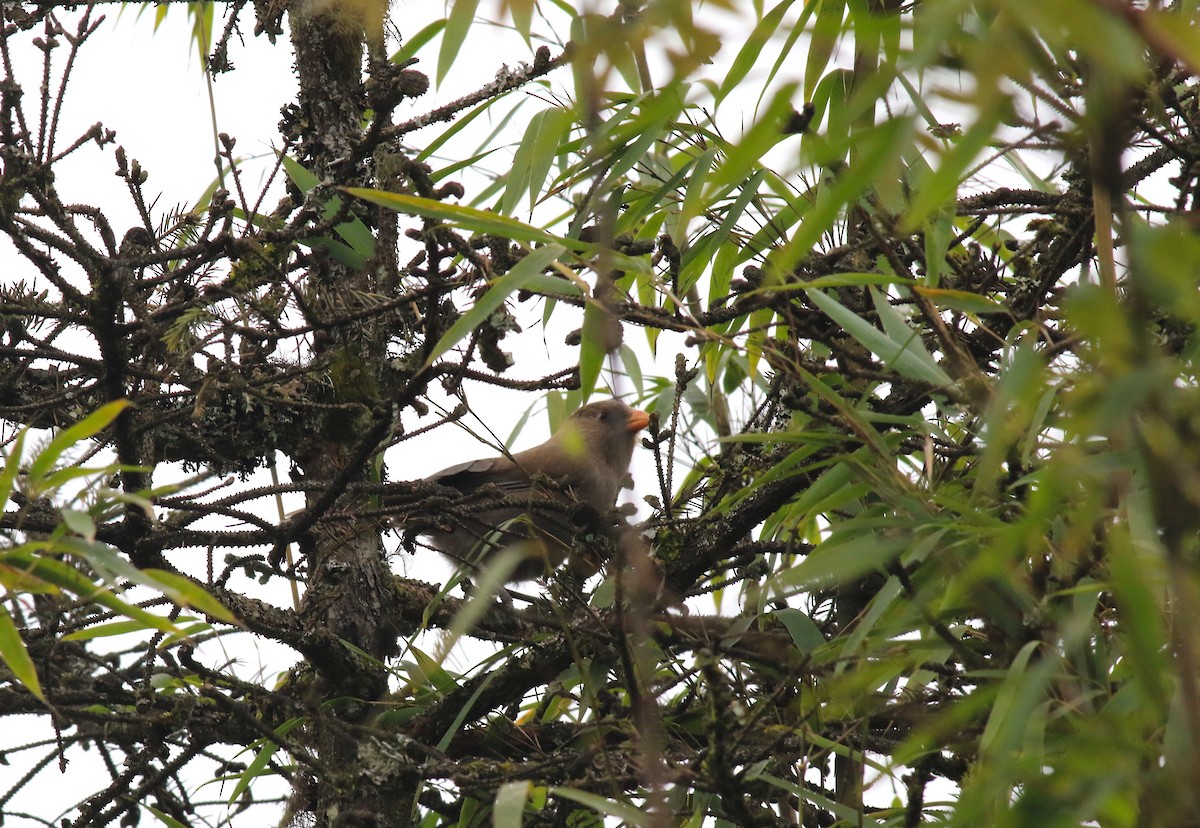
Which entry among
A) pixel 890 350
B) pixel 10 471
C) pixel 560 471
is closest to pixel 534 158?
pixel 890 350

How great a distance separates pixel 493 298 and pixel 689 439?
1389 millimetres

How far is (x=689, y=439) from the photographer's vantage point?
334 centimetres

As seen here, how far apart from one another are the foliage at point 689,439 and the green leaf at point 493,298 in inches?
0.4

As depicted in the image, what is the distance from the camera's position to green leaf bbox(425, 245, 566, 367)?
80.1 inches

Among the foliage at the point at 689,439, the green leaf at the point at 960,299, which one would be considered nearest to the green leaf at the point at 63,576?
the foliage at the point at 689,439

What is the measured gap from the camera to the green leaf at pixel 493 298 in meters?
2.04

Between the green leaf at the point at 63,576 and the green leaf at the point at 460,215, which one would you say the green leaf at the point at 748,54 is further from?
the green leaf at the point at 63,576

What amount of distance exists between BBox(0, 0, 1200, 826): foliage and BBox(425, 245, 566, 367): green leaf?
1cm

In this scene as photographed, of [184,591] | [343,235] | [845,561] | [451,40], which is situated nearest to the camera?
[184,591]

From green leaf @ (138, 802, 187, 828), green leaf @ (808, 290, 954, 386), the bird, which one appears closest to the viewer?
green leaf @ (808, 290, 954, 386)

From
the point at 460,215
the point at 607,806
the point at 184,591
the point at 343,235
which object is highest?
the point at 343,235

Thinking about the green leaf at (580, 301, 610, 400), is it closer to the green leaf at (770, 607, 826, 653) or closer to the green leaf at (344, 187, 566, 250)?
the green leaf at (344, 187, 566, 250)

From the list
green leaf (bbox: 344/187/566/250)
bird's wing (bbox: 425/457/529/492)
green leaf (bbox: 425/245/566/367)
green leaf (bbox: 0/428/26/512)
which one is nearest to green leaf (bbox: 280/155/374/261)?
green leaf (bbox: 344/187/566/250)

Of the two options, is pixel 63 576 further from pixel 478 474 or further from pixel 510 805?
pixel 478 474
